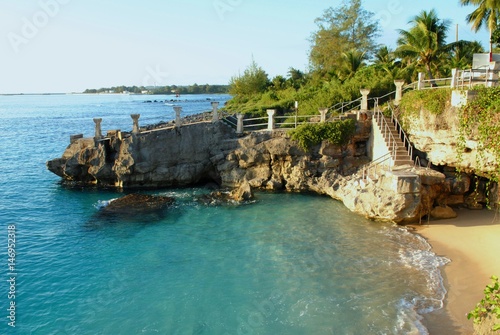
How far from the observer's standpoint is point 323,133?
22969 millimetres

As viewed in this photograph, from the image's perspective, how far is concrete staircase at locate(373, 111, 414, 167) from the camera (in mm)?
19844

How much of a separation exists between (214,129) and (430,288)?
1602cm

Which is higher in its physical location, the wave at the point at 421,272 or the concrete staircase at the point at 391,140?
the concrete staircase at the point at 391,140

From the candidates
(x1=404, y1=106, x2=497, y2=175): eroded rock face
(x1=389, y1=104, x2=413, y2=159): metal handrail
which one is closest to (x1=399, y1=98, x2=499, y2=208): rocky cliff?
(x1=404, y1=106, x2=497, y2=175): eroded rock face

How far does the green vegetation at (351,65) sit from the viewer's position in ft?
91.7

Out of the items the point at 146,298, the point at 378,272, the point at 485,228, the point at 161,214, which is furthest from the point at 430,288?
the point at 161,214

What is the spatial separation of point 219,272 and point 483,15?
2641cm

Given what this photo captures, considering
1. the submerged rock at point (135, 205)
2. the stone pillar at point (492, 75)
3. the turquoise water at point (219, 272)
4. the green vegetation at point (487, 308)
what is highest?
the stone pillar at point (492, 75)

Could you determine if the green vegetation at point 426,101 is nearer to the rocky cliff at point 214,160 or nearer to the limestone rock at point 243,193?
the rocky cliff at point 214,160

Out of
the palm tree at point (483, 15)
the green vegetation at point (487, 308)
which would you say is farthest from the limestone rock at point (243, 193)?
the palm tree at point (483, 15)

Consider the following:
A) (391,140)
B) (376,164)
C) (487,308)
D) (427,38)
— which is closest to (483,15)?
(427,38)

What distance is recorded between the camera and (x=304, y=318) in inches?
428

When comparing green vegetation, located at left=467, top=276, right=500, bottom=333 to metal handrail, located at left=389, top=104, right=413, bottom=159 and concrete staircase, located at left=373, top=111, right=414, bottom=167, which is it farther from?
metal handrail, located at left=389, top=104, right=413, bottom=159

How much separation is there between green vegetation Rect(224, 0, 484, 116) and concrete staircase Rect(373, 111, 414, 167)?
290 centimetres
